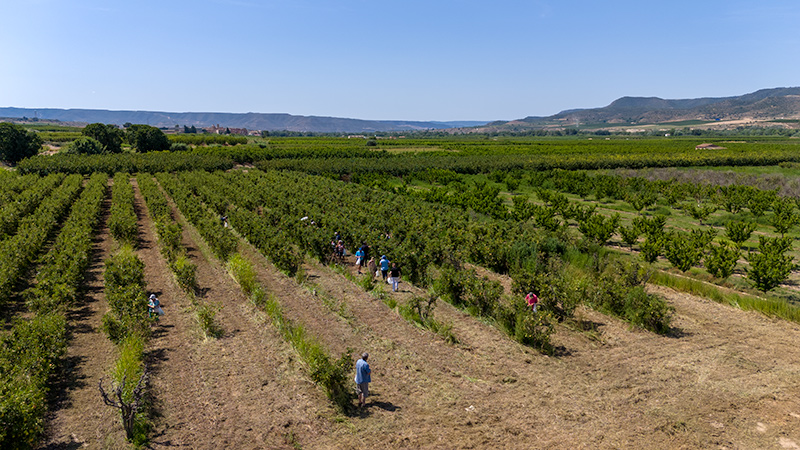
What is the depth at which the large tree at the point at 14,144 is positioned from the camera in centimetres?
7081

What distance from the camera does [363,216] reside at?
26.7 meters

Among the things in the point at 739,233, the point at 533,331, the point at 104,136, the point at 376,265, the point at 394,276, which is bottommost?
the point at 533,331

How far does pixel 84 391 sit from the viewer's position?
10906 millimetres

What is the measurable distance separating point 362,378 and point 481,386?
325cm

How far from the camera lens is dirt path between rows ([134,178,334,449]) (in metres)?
9.49

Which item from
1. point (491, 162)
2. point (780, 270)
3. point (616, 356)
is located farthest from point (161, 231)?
point (491, 162)

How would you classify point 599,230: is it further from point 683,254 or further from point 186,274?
point 186,274

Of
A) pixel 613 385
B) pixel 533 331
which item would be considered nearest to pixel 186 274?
pixel 533 331

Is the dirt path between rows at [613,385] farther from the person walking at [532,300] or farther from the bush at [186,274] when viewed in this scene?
the bush at [186,274]

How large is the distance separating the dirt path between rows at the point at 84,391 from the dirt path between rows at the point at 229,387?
3.49ft

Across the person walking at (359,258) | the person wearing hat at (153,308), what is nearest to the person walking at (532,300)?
the person walking at (359,258)

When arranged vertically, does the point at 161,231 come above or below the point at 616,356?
above

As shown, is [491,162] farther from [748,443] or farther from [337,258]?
[748,443]

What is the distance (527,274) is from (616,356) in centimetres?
446
